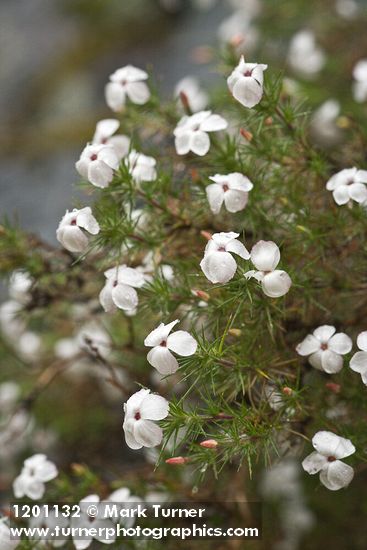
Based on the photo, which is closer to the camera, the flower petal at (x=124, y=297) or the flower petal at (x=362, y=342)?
the flower petal at (x=362, y=342)

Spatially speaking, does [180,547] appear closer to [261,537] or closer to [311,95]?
[261,537]

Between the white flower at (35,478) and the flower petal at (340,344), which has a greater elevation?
the flower petal at (340,344)

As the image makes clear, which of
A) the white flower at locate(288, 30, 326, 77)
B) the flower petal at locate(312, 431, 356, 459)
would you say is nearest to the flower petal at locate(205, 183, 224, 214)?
the flower petal at locate(312, 431, 356, 459)

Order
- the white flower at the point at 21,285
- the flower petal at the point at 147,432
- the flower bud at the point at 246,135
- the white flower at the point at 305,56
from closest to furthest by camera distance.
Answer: the flower petal at the point at 147,432, the flower bud at the point at 246,135, the white flower at the point at 21,285, the white flower at the point at 305,56

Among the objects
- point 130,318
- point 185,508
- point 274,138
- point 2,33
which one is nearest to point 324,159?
point 274,138

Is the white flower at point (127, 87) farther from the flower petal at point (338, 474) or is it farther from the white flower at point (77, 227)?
the flower petal at point (338, 474)

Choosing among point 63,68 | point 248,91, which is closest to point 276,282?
point 248,91

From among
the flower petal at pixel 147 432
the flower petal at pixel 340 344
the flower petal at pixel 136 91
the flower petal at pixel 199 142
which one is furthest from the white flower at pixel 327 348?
the flower petal at pixel 136 91
